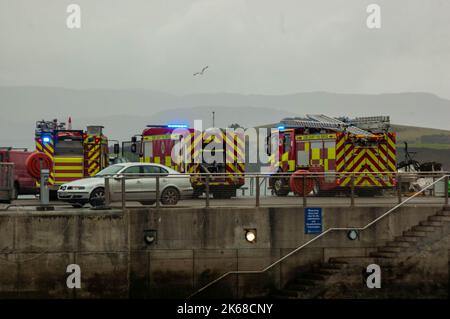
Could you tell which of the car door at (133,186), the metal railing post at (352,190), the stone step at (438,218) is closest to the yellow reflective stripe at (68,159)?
the car door at (133,186)

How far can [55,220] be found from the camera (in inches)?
878

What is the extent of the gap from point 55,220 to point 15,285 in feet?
6.12

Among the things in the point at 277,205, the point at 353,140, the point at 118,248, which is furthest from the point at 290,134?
the point at 118,248

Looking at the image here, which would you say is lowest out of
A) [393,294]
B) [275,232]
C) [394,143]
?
[393,294]

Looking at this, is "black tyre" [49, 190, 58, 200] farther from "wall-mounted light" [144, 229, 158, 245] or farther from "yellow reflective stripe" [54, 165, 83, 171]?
"wall-mounted light" [144, 229, 158, 245]

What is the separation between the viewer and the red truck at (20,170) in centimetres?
3488

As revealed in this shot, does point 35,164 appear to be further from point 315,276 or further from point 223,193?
point 315,276

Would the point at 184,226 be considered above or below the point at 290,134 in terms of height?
below

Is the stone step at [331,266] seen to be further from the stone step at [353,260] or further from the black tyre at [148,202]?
the black tyre at [148,202]

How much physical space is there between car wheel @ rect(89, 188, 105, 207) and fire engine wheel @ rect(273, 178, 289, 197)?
480 cm

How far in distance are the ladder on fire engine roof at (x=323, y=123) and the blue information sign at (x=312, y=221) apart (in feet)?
32.7

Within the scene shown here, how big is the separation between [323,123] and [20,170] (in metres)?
12.0

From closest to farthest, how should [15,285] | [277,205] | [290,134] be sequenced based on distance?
[15,285] < [277,205] < [290,134]

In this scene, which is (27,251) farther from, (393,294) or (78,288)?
(393,294)
